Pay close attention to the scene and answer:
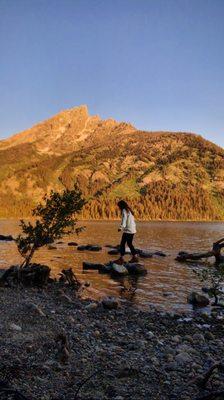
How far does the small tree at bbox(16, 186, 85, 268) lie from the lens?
23.0 m

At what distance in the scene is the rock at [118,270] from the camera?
85.7 feet

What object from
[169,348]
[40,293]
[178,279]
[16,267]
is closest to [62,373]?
[169,348]

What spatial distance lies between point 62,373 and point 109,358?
1.66 metres

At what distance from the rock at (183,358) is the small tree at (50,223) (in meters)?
14.1

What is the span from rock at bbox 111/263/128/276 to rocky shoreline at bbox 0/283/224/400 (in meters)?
10.3

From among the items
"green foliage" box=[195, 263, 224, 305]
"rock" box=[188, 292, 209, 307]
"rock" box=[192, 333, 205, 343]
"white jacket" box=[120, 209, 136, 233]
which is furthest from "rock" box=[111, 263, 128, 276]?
"rock" box=[192, 333, 205, 343]

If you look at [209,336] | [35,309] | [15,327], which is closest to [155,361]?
[209,336]

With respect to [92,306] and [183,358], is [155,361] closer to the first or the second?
[183,358]

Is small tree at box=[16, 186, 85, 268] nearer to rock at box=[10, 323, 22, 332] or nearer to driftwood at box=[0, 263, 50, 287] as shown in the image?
driftwood at box=[0, 263, 50, 287]

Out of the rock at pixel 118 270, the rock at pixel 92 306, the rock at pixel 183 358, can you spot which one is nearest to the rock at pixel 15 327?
the rock at pixel 183 358

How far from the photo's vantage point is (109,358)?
9367 mm

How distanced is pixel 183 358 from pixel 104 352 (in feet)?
6.64

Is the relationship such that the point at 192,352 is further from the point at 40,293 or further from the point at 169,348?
the point at 40,293

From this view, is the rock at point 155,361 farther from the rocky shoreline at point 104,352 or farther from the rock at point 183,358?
the rock at point 183,358
